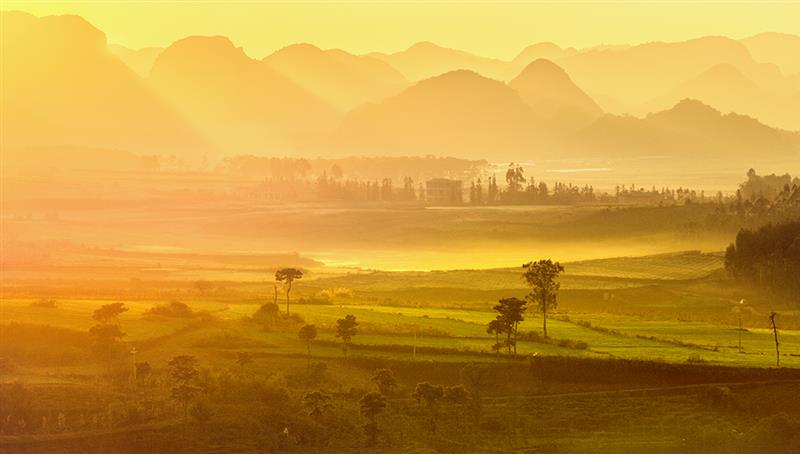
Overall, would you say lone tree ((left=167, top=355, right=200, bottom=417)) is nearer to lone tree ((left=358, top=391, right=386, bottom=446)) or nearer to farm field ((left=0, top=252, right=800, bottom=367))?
lone tree ((left=358, top=391, right=386, bottom=446))

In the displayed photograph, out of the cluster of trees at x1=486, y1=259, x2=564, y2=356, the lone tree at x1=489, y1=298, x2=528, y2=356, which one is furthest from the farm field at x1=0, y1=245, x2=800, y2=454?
the lone tree at x1=489, y1=298, x2=528, y2=356

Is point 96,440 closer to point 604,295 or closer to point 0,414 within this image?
point 0,414

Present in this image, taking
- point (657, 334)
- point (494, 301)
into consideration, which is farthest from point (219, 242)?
point (657, 334)

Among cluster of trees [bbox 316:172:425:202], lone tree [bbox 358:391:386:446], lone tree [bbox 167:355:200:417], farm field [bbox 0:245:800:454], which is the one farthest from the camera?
cluster of trees [bbox 316:172:425:202]

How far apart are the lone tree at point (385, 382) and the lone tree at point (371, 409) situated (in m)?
2.53

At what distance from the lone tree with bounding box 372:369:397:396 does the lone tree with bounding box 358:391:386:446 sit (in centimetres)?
253

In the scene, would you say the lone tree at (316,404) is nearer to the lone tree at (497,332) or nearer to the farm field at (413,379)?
the farm field at (413,379)

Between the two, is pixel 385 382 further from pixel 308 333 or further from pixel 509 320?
pixel 308 333

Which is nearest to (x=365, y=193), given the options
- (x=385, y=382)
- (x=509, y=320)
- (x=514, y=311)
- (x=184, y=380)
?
(x=514, y=311)

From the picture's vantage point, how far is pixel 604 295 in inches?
2454

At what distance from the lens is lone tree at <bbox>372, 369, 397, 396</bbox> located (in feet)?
108

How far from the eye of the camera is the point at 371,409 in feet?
98.6

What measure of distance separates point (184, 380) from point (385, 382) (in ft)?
19.3

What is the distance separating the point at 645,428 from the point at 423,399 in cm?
626
